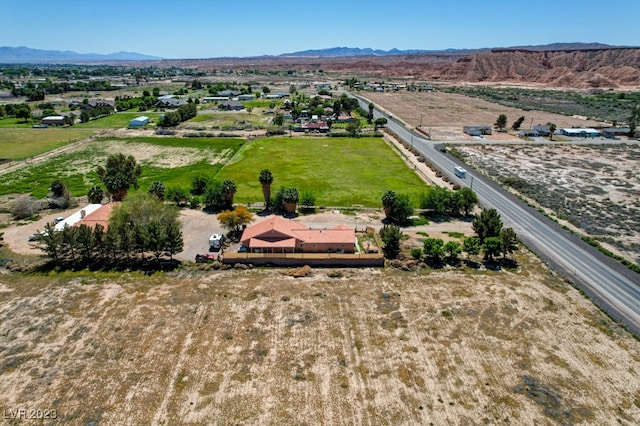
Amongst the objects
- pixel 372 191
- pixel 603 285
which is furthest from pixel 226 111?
pixel 603 285

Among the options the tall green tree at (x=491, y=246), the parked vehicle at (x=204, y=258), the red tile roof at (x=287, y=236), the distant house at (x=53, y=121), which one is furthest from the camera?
the distant house at (x=53, y=121)

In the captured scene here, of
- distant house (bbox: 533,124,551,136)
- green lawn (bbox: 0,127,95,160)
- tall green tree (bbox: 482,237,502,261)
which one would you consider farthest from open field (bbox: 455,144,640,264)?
green lawn (bbox: 0,127,95,160)

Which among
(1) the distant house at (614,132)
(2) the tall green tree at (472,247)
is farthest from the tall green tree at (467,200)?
(1) the distant house at (614,132)

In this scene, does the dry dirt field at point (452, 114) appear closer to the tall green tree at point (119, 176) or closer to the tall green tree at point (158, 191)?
the tall green tree at point (158, 191)

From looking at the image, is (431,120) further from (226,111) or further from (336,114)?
(226,111)

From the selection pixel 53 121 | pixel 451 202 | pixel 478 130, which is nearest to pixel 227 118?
pixel 53 121
